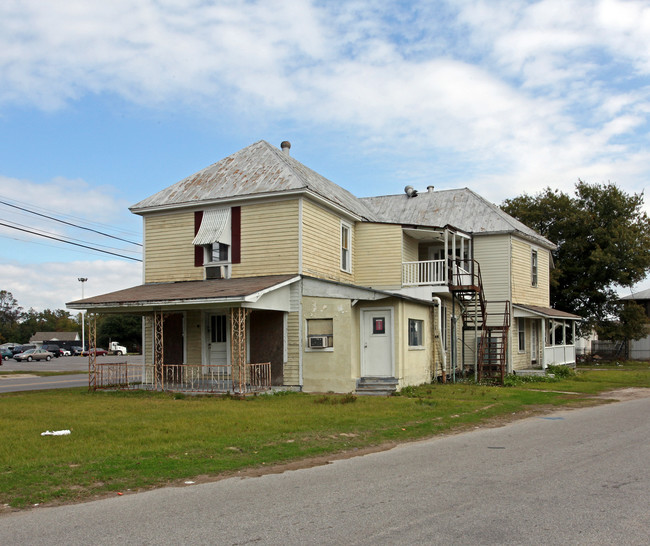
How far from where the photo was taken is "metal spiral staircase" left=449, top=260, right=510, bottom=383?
23250mm

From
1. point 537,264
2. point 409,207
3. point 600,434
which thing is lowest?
point 600,434

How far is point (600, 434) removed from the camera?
37.8ft

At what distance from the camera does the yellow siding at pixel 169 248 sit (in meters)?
22.2

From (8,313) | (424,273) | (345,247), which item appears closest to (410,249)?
(424,273)

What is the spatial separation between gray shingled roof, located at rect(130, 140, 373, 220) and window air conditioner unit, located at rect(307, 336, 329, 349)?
15.2 feet

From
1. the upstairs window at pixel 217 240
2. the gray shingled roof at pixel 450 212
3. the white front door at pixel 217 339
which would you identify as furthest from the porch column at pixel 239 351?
the gray shingled roof at pixel 450 212

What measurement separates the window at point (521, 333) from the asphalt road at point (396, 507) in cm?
1982

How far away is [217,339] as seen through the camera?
2095 centimetres

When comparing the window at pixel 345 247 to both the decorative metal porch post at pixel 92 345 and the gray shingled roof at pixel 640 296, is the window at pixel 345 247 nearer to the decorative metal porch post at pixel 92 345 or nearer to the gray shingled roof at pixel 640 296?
the decorative metal porch post at pixel 92 345

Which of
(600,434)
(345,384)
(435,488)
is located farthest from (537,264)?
(435,488)

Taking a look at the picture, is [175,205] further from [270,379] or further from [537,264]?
[537,264]

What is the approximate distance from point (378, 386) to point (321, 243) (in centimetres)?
533

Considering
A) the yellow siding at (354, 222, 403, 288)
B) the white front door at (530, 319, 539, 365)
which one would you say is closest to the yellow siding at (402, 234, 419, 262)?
the yellow siding at (354, 222, 403, 288)

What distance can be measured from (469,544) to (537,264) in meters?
26.8
